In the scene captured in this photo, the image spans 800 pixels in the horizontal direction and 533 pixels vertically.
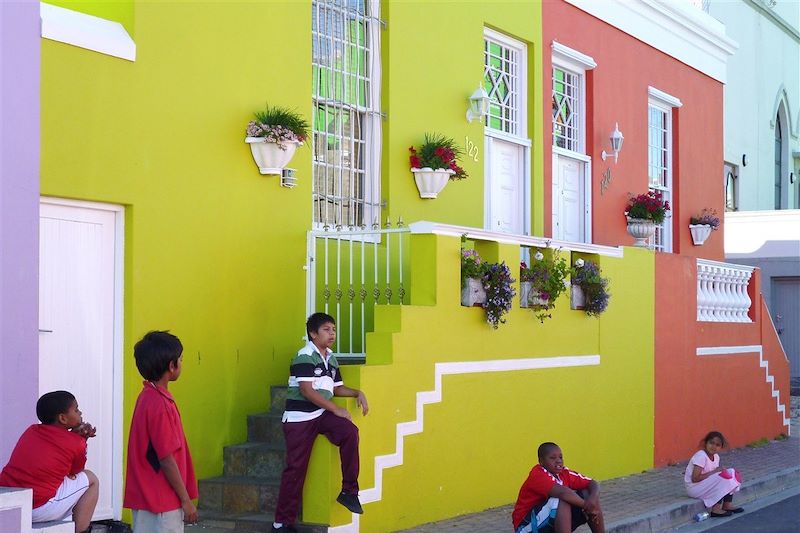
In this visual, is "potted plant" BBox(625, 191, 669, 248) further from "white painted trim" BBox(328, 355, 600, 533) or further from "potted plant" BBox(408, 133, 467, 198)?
"potted plant" BBox(408, 133, 467, 198)

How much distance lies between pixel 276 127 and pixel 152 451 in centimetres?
453

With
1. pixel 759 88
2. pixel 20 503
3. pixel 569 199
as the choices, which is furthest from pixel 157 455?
pixel 759 88

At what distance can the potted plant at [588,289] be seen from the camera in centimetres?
1210

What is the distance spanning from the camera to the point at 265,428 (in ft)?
31.6

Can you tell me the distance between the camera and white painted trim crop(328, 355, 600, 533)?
893 cm

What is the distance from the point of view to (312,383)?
8.32 meters

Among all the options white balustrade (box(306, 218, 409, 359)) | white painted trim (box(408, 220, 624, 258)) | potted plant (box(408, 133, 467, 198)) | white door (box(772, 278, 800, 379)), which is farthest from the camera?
white door (box(772, 278, 800, 379))

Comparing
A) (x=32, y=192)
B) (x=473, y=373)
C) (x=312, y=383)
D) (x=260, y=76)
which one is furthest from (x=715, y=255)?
(x=32, y=192)

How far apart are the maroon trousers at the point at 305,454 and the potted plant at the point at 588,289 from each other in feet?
14.3

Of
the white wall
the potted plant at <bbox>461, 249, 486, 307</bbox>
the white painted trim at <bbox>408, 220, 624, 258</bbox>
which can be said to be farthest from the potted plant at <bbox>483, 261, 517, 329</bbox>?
the white wall

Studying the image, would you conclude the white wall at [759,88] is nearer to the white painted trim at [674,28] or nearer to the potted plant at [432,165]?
the white painted trim at [674,28]

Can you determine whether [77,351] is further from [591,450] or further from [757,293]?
[757,293]

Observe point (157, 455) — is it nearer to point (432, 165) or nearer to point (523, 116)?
point (432, 165)

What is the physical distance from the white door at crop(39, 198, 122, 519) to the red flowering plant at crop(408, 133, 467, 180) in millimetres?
3874
